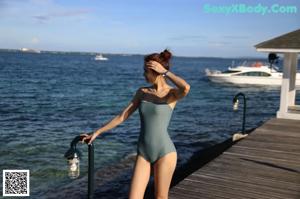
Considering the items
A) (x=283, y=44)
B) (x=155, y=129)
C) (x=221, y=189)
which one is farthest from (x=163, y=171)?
(x=283, y=44)

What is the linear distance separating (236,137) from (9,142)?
10802mm

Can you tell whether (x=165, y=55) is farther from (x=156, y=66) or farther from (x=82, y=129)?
(x=82, y=129)

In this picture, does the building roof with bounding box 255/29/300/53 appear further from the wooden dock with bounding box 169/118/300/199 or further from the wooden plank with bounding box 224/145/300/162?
the wooden plank with bounding box 224/145/300/162

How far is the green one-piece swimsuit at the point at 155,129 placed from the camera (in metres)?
4.25

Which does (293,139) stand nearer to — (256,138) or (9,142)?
(256,138)

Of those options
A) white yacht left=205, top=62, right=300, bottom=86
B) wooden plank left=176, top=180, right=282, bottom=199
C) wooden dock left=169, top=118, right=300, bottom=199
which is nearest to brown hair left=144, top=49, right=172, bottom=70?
wooden dock left=169, top=118, right=300, bottom=199

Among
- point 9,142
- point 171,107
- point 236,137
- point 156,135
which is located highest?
point 171,107

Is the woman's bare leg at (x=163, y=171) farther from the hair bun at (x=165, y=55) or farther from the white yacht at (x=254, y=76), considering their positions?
the white yacht at (x=254, y=76)

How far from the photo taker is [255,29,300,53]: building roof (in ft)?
44.0

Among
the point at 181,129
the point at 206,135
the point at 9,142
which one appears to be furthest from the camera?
the point at 181,129

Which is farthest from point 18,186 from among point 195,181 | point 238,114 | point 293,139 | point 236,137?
point 238,114

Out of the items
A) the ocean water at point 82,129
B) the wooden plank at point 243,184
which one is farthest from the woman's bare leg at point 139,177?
the ocean water at point 82,129

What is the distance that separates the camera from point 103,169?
529 inches

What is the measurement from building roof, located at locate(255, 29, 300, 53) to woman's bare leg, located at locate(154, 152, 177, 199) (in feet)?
33.5
